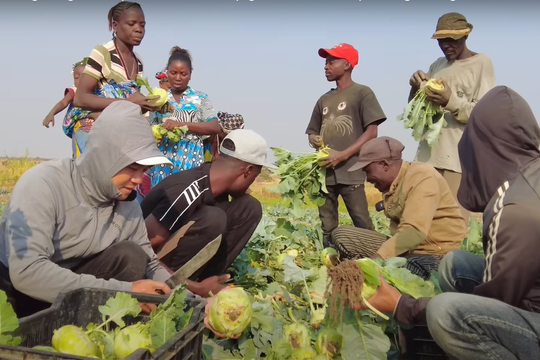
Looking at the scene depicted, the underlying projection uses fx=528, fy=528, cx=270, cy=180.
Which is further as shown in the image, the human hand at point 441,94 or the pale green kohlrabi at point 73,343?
the human hand at point 441,94

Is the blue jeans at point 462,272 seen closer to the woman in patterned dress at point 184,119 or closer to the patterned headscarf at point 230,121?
A: the woman in patterned dress at point 184,119

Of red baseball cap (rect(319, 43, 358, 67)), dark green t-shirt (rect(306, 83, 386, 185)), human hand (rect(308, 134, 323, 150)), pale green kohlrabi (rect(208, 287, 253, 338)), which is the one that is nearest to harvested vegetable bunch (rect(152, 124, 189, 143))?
human hand (rect(308, 134, 323, 150))

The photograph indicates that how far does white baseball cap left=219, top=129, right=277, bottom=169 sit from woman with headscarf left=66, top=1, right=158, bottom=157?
3.56ft

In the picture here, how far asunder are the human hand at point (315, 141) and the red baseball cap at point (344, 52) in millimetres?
931

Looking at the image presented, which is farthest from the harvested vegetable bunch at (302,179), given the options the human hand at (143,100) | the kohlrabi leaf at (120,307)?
the kohlrabi leaf at (120,307)

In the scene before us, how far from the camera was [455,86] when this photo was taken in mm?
5492

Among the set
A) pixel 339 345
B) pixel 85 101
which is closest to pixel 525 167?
pixel 339 345

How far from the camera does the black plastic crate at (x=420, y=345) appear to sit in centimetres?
289

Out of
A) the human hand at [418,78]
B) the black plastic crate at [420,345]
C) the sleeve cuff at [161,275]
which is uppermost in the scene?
the human hand at [418,78]

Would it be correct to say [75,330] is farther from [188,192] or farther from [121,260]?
[188,192]

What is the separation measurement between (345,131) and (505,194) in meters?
3.63

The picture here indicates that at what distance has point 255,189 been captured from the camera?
1140 inches

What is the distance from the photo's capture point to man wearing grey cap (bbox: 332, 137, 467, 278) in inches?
160

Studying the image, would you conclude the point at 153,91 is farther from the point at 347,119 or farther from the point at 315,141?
the point at 347,119
